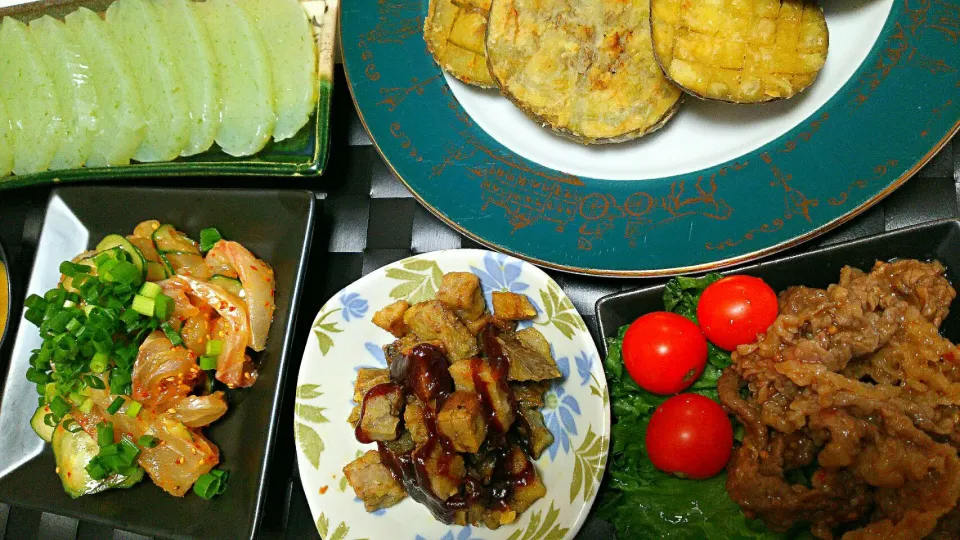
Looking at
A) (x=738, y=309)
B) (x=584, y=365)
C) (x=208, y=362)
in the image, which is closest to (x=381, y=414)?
(x=584, y=365)

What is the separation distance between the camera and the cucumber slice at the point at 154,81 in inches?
130

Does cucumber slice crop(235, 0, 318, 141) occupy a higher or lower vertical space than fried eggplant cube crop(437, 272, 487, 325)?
higher

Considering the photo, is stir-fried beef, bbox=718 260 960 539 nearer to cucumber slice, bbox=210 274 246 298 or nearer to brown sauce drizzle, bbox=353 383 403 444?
brown sauce drizzle, bbox=353 383 403 444

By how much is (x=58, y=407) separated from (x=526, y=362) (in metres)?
2.04

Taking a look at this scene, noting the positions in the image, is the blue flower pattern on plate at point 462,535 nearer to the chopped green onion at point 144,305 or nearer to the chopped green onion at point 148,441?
the chopped green onion at point 148,441

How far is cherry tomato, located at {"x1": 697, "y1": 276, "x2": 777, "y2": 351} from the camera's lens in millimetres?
2619

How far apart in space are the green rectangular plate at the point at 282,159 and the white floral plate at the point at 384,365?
2.09 ft

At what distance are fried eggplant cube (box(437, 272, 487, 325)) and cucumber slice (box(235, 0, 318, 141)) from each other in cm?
105

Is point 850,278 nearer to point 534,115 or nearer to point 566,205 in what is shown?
point 566,205

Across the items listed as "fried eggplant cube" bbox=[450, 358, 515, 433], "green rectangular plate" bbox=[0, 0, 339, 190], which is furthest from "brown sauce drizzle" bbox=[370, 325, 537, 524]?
"green rectangular plate" bbox=[0, 0, 339, 190]

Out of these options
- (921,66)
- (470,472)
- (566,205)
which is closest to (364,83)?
(566,205)

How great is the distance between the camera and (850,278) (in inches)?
103

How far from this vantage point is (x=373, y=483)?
9.10ft

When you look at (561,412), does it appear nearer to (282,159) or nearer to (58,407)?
(282,159)
